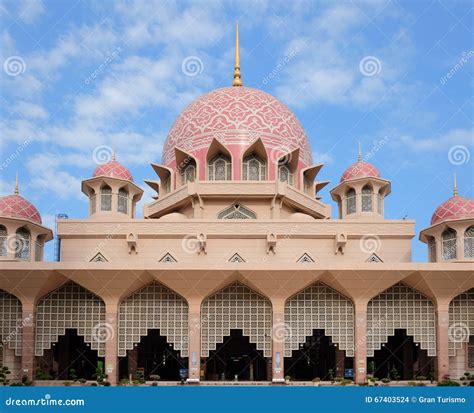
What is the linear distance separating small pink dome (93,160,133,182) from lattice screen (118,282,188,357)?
6.87 m

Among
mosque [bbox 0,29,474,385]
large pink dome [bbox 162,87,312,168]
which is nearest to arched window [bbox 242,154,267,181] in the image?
mosque [bbox 0,29,474,385]

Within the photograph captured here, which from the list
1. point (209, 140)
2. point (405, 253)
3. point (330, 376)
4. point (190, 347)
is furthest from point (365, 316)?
point (209, 140)

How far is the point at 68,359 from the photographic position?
3303 centimetres

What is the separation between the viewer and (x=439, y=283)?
2959cm

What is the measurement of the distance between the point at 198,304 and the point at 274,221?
17.6 feet

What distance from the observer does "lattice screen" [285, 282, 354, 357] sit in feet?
98.7

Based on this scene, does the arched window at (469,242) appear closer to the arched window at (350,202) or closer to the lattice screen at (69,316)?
the arched window at (350,202)

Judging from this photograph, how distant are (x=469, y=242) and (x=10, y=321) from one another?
64.2 feet

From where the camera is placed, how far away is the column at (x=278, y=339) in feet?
96.1

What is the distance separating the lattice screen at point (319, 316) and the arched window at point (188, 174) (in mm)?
Result: 9847

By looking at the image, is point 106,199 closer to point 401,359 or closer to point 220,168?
point 220,168

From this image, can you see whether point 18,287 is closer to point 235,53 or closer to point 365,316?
point 365,316

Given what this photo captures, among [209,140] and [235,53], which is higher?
[235,53]

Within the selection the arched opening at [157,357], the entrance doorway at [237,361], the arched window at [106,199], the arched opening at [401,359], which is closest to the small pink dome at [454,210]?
the arched opening at [401,359]
